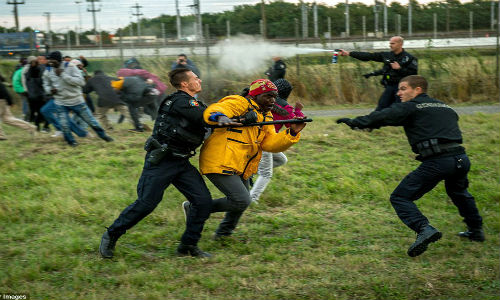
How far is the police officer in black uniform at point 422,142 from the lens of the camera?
5.53 meters

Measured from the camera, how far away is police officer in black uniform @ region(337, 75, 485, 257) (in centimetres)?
553

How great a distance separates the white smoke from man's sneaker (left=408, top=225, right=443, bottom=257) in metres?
12.0

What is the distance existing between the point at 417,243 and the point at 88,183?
5.35m

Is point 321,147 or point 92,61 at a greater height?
point 92,61

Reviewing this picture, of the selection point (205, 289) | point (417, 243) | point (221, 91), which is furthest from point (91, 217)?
point (221, 91)

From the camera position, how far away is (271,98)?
5672 millimetres

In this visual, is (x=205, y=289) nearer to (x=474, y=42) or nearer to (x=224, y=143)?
(x=224, y=143)

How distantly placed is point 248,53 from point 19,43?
7.51m

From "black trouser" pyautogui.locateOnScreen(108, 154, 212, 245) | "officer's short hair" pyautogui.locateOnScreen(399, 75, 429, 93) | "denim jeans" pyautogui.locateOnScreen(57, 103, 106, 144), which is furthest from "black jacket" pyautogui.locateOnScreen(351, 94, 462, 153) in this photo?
"denim jeans" pyautogui.locateOnScreen(57, 103, 106, 144)

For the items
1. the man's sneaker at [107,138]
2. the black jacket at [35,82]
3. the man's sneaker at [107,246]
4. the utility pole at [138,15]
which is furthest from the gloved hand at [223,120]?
the utility pole at [138,15]

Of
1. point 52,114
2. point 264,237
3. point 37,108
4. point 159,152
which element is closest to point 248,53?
point 37,108

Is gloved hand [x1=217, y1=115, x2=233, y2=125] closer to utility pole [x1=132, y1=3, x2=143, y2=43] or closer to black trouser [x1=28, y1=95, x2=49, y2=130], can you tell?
black trouser [x1=28, y1=95, x2=49, y2=130]

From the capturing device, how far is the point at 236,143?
5.53 m

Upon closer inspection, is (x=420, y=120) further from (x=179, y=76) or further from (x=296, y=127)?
(x=179, y=76)
